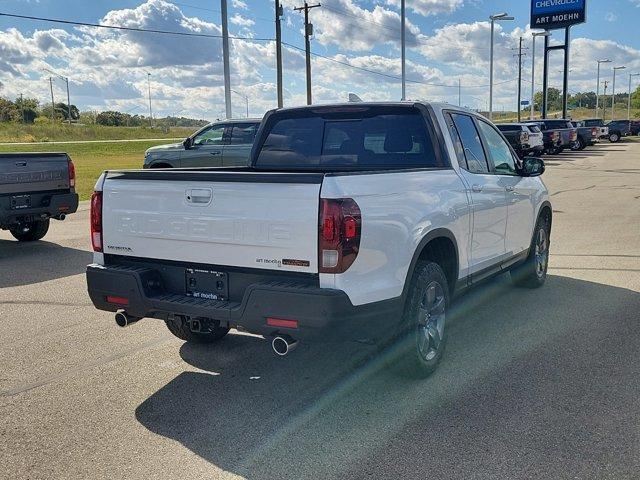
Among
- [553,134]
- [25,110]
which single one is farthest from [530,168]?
[25,110]

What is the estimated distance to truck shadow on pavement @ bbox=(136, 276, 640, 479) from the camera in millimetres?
3477

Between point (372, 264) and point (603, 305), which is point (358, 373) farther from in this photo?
point (603, 305)

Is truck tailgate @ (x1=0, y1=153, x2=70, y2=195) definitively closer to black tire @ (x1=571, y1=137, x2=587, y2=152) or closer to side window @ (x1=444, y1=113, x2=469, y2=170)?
side window @ (x1=444, y1=113, x2=469, y2=170)

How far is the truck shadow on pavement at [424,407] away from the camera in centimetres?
348

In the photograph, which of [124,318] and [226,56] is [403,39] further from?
[124,318]

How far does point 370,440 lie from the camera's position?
3.73 metres

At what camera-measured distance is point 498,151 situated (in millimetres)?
6172

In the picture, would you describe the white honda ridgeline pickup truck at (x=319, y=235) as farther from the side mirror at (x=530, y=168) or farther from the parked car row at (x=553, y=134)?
the parked car row at (x=553, y=134)

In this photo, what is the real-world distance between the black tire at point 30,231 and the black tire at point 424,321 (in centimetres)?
802

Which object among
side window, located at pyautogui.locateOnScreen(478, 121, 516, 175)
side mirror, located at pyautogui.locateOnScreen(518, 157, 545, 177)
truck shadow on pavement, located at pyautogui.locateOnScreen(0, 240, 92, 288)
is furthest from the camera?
truck shadow on pavement, located at pyautogui.locateOnScreen(0, 240, 92, 288)

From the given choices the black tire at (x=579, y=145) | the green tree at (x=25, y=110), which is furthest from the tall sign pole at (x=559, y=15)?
the green tree at (x=25, y=110)

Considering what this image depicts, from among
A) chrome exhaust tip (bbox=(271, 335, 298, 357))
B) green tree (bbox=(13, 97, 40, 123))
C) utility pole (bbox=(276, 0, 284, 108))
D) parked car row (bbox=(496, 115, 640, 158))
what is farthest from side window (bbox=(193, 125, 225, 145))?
green tree (bbox=(13, 97, 40, 123))

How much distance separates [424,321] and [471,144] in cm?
183

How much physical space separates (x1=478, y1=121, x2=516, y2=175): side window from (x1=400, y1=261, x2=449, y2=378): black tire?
1.73 m
